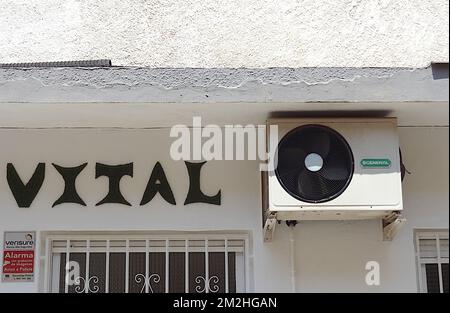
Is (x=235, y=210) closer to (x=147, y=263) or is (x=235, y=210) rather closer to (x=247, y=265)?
(x=247, y=265)

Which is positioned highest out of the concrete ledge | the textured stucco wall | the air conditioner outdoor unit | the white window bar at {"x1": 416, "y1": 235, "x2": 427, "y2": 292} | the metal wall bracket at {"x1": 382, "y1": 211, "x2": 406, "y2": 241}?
the textured stucco wall

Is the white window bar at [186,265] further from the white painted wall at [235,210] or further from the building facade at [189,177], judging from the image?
the white painted wall at [235,210]

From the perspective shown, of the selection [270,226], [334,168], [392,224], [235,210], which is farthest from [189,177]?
[392,224]

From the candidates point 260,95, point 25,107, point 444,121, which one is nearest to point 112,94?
point 25,107

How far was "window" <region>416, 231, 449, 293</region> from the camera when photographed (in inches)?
222

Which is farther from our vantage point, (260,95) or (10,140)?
(10,140)

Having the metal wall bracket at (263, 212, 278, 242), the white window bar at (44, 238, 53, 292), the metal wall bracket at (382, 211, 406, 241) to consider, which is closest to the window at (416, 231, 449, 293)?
the metal wall bracket at (382, 211, 406, 241)

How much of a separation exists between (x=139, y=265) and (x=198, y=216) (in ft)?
1.72

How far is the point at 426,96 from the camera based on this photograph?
4.98m

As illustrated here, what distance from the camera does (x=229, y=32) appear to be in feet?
19.1

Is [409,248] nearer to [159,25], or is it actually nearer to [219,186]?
[219,186]

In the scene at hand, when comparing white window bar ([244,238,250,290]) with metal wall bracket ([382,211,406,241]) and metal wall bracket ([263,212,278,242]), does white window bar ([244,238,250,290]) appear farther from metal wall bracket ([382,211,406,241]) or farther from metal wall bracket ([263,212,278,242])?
metal wall bracket ([382,211,406,241])
